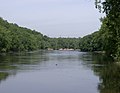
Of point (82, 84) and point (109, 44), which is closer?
point (82, 84)

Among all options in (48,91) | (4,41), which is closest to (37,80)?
(48,91)

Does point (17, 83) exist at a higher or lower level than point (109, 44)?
lower

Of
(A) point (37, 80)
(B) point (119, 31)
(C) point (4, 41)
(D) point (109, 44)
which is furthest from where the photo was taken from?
(C) point (4, 41)

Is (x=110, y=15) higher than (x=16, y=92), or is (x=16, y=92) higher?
(x=110, y=15)

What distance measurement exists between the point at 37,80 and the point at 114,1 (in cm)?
1748

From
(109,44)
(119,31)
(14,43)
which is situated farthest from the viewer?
(14,43)

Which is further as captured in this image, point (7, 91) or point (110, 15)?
point (7, 91)

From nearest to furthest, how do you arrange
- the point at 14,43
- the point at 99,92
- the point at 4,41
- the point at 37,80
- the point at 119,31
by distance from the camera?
the point at 99,92, the point at 119,31, the point at 37,80, the point at 4,41, the point at 14,43

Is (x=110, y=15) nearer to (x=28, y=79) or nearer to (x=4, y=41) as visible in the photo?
(x=28, y=79)

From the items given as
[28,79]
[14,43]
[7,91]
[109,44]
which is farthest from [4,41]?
[7,91]

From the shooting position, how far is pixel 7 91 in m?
35.0

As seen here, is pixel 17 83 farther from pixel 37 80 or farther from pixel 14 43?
pixel 14 43

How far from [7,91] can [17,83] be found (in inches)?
252

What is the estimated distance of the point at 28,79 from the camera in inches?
1785
